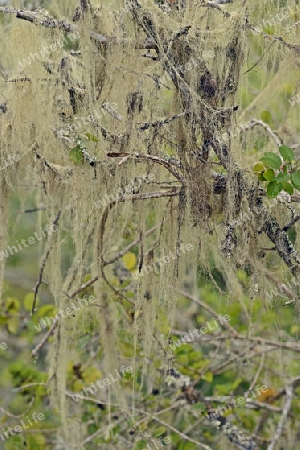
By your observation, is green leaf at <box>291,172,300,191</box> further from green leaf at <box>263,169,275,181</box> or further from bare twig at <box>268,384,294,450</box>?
bare twig at <box>268,384,294,450</box>

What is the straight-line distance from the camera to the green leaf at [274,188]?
141cm

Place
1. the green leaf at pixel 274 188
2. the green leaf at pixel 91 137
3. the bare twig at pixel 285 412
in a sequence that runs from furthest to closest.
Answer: the bare twig at pixel 285 412
the green leaf at pixel 91 137
the green leaf at pixel 274 188

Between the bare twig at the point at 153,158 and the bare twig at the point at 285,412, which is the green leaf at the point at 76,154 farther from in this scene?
the bare twig at the point at 285,412

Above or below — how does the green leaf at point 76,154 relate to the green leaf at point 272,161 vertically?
above

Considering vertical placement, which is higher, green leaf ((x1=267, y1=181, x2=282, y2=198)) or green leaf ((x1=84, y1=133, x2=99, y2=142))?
green leaf ((x1=84, y1=133, x2=99, y2=142))

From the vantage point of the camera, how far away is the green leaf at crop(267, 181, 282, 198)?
1.41m

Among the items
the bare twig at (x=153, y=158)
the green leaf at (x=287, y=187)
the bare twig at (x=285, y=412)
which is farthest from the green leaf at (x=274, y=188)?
the bare twig at (x=285, y=412)

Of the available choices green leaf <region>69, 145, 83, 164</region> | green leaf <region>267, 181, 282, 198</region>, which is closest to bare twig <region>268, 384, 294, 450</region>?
green leaf <region>267, 181, 282, 198</region>

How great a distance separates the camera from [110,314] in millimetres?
1991

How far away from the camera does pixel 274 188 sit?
4.62ft

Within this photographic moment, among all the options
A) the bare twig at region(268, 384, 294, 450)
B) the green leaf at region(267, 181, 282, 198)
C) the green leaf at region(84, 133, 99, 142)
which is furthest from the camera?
the bare twig at region(268, 384, 294, 450)

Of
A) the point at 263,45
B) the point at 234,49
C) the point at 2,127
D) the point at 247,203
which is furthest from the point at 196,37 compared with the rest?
the point at 2,127

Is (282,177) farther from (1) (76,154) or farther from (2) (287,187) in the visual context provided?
(1) (76,154)

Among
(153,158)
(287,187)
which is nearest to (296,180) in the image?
(287,187)
